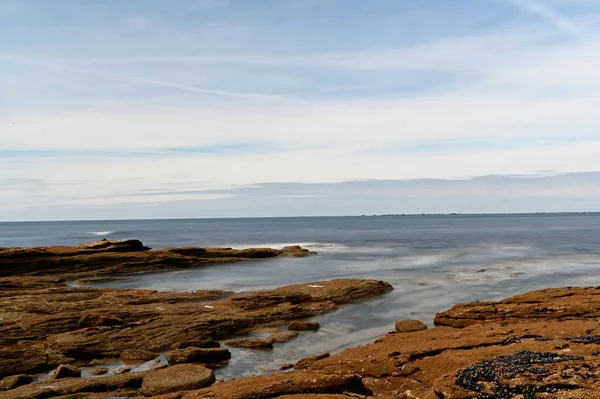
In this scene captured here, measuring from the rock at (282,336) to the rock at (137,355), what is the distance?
5.85 metres

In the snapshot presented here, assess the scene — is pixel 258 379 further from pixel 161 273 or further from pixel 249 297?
pixel 161 273

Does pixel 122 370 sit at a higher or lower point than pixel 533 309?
lower

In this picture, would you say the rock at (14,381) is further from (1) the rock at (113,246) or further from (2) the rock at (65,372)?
(1) the rock at (113,246)

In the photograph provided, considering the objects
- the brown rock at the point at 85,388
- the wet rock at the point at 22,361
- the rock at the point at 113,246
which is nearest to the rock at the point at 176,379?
the brown rock at the point at 85,388

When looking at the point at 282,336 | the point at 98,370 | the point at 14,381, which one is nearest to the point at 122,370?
the point at 98,370

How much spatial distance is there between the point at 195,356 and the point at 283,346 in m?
4.74

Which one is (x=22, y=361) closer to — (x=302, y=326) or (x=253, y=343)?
(x=253, y=343)

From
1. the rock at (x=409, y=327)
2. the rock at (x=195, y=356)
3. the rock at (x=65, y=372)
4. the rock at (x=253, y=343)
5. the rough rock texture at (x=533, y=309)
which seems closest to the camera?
the rock at (x=65, y=372)

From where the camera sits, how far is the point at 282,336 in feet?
82.3

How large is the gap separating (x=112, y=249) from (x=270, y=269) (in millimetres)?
19482

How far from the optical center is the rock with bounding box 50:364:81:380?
1875 centimetres

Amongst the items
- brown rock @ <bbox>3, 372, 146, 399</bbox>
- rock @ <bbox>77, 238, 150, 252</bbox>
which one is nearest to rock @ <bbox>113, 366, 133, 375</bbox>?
brown rock @ <bbox>3, 372, 146, 399</bbox>

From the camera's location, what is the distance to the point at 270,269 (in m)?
58.0

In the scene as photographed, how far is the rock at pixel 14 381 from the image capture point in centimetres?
1795
